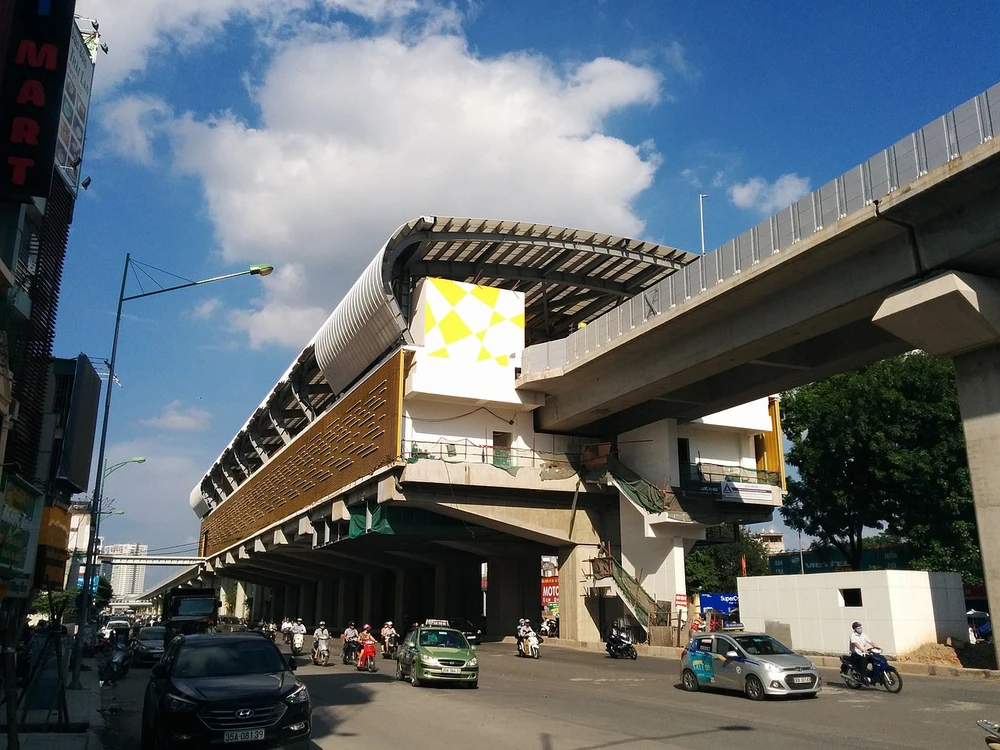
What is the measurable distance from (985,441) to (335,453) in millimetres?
32306

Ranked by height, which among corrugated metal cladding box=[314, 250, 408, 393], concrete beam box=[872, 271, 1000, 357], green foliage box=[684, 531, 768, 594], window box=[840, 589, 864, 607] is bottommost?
window box=[840, 589, 864, 607]

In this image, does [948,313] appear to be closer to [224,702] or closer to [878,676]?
Answer: [878,676]

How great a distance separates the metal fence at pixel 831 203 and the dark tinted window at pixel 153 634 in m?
20.8

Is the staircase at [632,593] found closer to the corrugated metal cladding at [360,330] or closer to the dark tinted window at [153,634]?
the corrugated metal cladding at [360,330]

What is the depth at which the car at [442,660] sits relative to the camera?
18453 mm

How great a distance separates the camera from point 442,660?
18547 mm

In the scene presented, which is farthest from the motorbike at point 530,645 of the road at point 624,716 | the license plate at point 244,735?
the license plate at point 244,735

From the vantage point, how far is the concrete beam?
64.1 ft

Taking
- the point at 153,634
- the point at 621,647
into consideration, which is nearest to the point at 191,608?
the point at 153,634

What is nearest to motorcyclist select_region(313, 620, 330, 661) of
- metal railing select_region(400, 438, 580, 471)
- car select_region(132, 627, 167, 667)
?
car select_region(132, 627, 167, 667)

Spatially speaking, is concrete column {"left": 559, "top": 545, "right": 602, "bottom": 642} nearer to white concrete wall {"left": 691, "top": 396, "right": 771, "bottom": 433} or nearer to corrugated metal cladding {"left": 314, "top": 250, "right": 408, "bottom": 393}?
white concrete wall {"left": 691, "top": 396, "right": 771, "bottom": 433}

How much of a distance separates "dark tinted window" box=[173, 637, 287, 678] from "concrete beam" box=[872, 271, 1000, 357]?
1723cm

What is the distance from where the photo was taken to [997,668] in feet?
63.5

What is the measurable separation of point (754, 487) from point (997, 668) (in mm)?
19632
